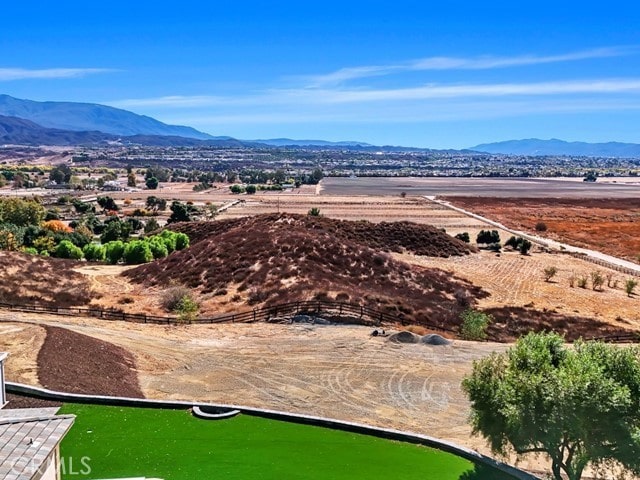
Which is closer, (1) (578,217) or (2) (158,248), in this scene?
(2) (158,248)

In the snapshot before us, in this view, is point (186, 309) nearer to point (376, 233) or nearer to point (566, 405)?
point (566, 405)

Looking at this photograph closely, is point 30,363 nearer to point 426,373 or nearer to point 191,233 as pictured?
point 426,373

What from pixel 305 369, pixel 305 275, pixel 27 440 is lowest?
pixel 305 369

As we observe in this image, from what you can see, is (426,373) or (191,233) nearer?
(426,373)

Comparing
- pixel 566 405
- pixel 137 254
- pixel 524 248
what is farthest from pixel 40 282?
pixel 524 248

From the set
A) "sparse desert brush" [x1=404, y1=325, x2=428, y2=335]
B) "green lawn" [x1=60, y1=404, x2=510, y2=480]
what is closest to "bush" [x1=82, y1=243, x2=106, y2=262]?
"sparse desert brush" [x1=404, y1=325, x2=428, y2=335]

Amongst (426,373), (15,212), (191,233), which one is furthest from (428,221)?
(426,373)
